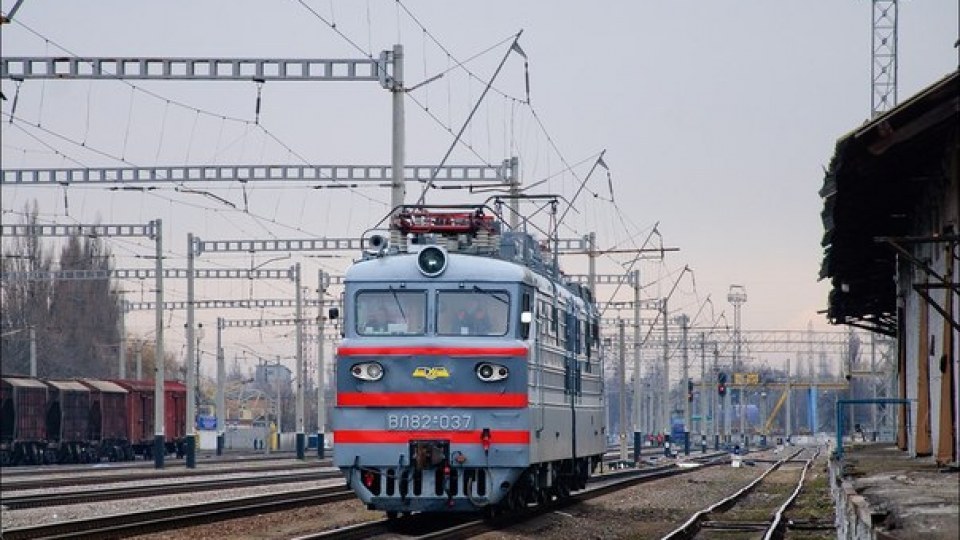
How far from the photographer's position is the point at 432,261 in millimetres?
22906

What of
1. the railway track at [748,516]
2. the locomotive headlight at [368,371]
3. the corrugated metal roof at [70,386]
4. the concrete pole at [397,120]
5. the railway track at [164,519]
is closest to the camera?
the railway track at [164,519]

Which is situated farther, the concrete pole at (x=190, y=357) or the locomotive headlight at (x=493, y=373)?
the concrete pole at (x=190, y=357)

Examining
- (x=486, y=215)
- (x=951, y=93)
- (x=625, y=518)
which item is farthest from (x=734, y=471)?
(x=951, y=93)

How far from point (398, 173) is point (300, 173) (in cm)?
1083

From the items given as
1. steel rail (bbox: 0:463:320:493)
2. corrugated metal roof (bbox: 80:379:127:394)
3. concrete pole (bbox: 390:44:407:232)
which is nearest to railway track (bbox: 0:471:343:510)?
steel rail (bbox: 0:463:320:493)

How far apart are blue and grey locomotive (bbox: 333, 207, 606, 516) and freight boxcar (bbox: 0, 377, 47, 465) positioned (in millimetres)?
36984

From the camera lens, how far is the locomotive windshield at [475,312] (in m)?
22.7

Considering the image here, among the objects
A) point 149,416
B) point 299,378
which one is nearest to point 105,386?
point 149,416

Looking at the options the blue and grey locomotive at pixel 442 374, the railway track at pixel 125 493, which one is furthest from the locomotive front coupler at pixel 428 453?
the railway track at pixel 125 493

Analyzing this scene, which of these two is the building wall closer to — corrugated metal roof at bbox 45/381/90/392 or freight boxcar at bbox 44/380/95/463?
freight boxcar at bbox 44/380/95/463

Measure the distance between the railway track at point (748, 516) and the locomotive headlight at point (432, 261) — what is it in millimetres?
4612

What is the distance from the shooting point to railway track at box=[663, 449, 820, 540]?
24062 mm

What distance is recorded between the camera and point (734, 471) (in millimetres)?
53375

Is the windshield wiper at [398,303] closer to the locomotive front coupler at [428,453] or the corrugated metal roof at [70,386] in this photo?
the locomotive front coupler at [428,453]
